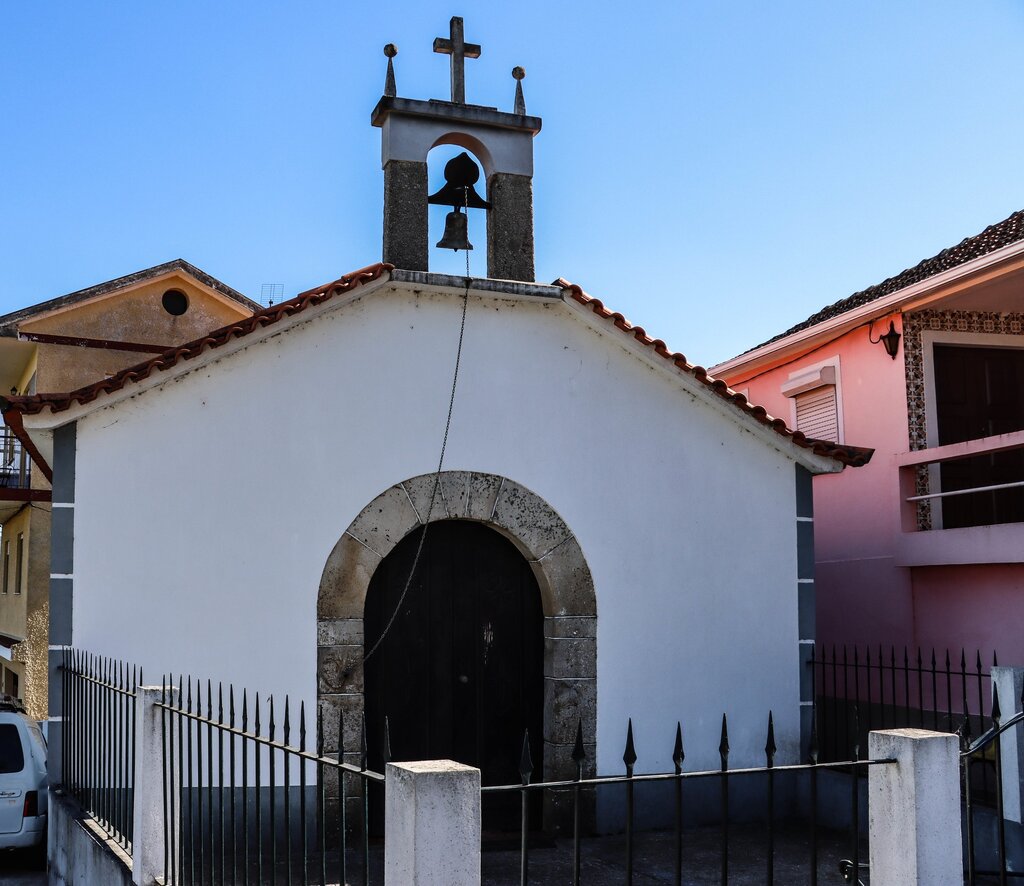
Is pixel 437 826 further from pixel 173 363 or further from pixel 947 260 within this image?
pixel 947 260

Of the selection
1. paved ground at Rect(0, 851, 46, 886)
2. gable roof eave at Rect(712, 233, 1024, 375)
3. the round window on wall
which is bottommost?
paved ground at Rect(0, 851, 46, 886)

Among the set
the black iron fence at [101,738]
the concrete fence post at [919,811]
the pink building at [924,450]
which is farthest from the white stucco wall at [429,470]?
the concrete fence post at [919,811]

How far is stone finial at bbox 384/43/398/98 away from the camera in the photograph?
859cm

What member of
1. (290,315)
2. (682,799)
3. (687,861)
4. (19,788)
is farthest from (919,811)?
(19,788)

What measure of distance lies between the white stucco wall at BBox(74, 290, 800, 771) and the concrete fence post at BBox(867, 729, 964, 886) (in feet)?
14.6

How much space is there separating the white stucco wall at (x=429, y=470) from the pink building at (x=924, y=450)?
1877 mm

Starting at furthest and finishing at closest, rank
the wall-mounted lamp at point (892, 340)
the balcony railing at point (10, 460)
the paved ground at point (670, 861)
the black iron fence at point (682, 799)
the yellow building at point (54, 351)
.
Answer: the balcony railing at point (10, 460)
the yellow building at point (54, 351)
the wall-mounted lamp at point (892, 340)
the paved ground at point (670, 861)
the black iron fence at point (682, 799)

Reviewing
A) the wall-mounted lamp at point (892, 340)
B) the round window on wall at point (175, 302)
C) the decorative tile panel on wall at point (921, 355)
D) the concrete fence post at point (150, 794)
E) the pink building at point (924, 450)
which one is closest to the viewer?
the concrete fence post at point (150, 794)

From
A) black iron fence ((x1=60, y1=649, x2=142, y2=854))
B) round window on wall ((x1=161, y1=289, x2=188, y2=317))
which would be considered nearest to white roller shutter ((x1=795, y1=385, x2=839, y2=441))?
black iron fence ((x1=60, y1=649, x2=142, y2=854))

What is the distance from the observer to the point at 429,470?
837cm

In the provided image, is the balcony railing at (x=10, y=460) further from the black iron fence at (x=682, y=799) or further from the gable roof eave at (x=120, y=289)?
the black iron fence at (x=682, y=799)

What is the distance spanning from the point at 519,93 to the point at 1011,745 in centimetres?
587

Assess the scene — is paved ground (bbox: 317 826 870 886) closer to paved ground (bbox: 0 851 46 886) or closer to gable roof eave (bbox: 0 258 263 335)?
paved ground (bbox: 0 851 46 886)

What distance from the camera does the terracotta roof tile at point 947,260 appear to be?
33.1 feet
